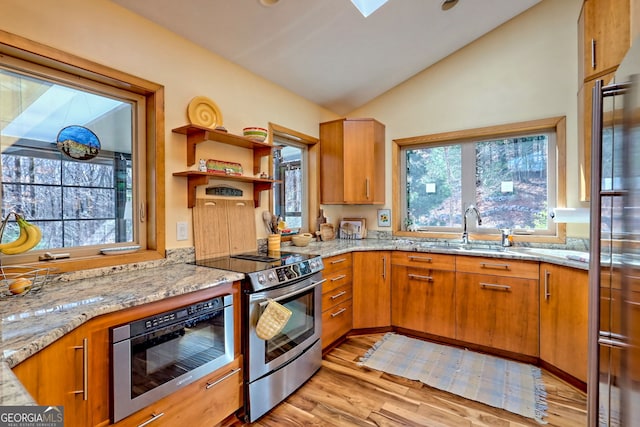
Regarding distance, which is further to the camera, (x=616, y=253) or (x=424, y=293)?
(x=424, y=293)

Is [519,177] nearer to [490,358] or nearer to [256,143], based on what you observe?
[490,358]

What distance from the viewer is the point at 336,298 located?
8.84 ft

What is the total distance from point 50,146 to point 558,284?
3.44m

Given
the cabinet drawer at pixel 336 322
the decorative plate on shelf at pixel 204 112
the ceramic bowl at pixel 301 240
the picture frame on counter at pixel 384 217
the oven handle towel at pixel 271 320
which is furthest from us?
the picture frame on counter at pixel 384 217

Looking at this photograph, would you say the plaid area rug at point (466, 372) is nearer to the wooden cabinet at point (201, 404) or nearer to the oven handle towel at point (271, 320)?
the oven handle towel at point (271, 320)

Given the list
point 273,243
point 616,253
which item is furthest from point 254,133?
point 616,253

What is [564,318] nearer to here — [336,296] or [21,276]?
[336,296]

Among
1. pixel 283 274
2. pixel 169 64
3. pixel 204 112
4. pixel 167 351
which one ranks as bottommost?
pixel 167 351

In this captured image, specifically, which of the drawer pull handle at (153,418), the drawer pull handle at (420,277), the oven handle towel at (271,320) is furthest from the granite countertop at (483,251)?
the drawer pull handle at (153,418)

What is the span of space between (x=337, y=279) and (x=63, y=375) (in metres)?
1.97

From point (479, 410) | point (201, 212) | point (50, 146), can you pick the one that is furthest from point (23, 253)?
point (479, 410)

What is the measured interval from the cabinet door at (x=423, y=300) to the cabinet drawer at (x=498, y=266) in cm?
14

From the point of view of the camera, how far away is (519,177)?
2.97 m

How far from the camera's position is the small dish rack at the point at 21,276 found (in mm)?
1321
